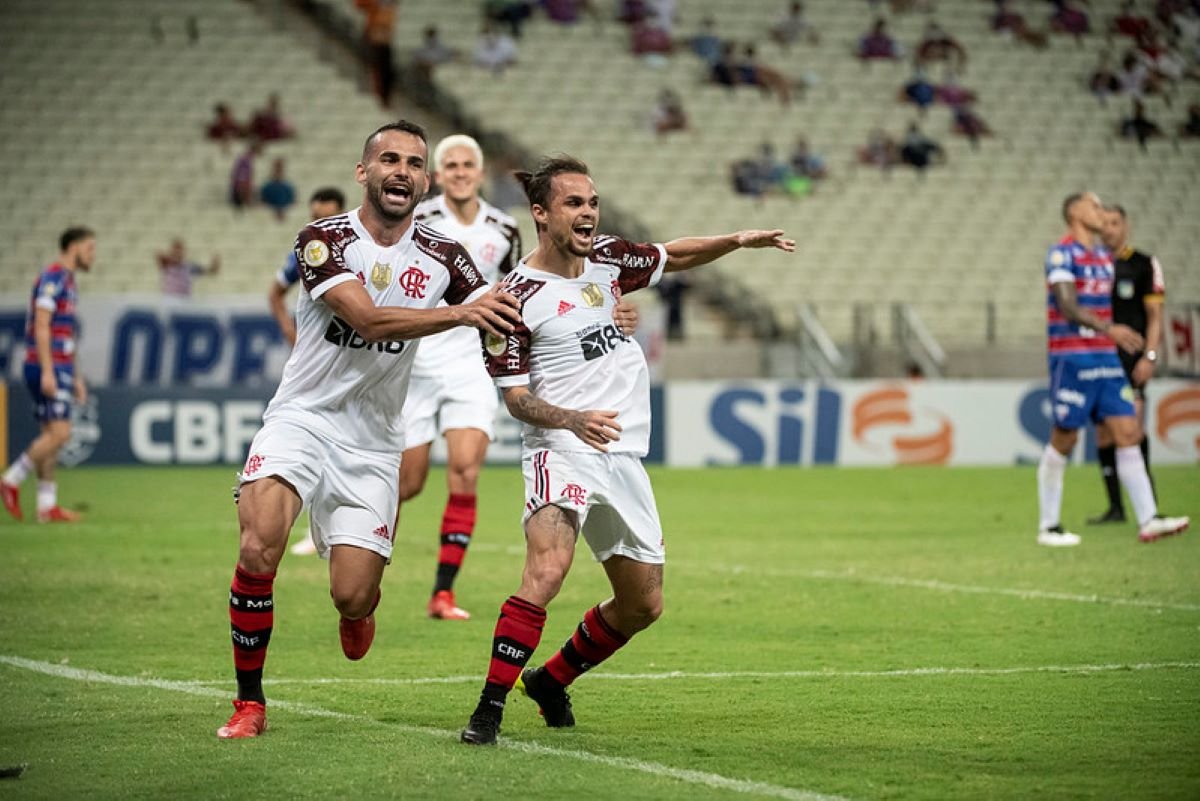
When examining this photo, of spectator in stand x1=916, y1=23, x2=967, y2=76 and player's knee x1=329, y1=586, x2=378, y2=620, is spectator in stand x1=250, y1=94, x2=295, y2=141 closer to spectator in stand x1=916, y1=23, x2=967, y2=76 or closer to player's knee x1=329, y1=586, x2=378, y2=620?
spectator in stand x1=916, y1=23, x2=967, y2=76

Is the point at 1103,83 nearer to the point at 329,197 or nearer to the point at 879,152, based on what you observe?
the point at 879,152

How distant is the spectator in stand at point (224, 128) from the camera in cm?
3067

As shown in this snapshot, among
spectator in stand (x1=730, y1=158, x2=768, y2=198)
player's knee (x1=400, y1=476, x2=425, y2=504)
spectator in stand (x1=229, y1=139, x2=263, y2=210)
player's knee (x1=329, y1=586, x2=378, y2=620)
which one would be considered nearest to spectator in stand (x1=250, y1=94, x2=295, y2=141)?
spectator in stand (x1=229, y1=139, x2=263, y2=210)

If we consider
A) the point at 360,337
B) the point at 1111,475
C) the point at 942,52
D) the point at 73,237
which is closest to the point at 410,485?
the point at 360,337

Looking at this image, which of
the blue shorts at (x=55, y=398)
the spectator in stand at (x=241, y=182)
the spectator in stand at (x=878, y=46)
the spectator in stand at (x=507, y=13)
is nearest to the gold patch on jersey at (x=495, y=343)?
the blue shorts at (x=55, y=398)

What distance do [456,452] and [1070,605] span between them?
363 centimetres

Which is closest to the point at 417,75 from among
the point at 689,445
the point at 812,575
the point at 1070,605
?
the point at 689,445

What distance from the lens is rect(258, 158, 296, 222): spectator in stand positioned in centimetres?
2958

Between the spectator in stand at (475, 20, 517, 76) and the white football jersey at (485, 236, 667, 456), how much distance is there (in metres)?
26.0

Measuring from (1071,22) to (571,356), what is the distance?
31.4m

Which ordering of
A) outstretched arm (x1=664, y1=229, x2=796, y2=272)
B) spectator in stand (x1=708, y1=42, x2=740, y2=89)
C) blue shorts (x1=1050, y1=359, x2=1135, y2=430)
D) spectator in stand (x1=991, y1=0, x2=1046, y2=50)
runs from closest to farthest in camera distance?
outstretched arm (x1=664, y1=229, x2=796, y2=272), blue shorts (x1=1050, y1=359, x2=1135, y2=430), spectator in stand (x1=708, y1=42, x2=740, y2=89), spectator in stand (x1=991, y1=0, x2=1046, y2=50)

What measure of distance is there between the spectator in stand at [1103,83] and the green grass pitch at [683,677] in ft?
70.5

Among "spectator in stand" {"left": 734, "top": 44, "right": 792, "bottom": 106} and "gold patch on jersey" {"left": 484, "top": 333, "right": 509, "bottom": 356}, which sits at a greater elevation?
"spectator in stand" {"left": 734, "top": 44, "right": 792, "bottom": 106}

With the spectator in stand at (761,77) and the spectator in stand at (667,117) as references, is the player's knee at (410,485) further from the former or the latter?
the spectator in stand at (761,77)
